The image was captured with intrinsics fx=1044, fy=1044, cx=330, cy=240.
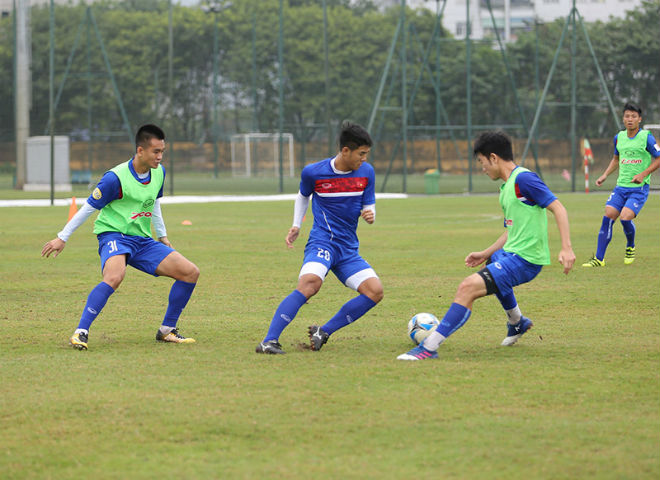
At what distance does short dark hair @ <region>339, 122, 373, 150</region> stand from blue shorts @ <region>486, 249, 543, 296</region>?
4.03ft

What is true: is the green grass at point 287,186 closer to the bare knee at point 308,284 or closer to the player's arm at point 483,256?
the bare knee at point 308,284

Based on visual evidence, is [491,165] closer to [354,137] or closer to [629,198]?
[354,137]

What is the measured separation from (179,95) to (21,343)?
55922 mm

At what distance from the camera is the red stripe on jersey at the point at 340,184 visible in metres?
7.59

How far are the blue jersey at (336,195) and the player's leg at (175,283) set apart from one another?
39.6 inches

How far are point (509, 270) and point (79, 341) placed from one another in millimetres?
3113

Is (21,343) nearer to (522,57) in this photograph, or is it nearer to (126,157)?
(126,157)

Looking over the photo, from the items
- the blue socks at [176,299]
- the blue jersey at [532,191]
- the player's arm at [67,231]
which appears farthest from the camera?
the blue socks at [176,299]

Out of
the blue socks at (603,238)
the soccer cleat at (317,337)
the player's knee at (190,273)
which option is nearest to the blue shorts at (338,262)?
the soccer cleat at (317,337)

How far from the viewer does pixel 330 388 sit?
6172 mm

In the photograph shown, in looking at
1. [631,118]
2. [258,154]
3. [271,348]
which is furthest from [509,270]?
[258,154]

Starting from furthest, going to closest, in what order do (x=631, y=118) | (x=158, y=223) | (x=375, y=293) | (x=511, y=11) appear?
(x=511, y=11) < (x=631, y=118) < (x=158, y=223) < (x=375, y=293)

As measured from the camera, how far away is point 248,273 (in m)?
12.7

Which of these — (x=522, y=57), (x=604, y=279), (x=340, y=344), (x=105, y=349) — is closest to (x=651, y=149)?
(x=604, y=279)
